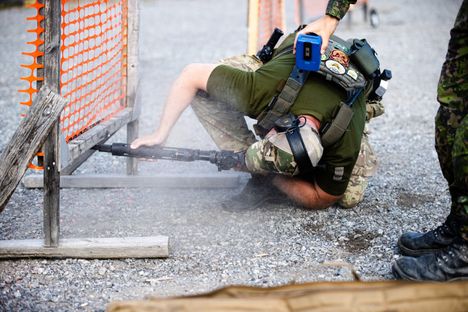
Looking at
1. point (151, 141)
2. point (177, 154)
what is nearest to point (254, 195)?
point (177, 154)

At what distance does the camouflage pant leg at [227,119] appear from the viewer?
4242 mm

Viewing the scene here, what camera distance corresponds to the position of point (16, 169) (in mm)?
3178

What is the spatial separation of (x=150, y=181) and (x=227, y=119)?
912mm

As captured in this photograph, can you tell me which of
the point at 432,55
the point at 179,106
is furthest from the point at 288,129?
the point at 432,55

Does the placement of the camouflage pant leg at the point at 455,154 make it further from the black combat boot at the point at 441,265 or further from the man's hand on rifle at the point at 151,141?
the man's hand on rifle at the point at 151,141

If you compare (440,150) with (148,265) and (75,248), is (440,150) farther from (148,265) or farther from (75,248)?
(75,248)

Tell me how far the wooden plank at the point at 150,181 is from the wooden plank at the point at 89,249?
4.19ft

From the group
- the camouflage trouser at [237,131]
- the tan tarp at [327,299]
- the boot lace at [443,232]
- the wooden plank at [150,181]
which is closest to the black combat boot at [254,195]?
the camouflage trouser at [237,131]

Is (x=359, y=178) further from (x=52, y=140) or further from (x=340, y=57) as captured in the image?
(x=52, y=140)

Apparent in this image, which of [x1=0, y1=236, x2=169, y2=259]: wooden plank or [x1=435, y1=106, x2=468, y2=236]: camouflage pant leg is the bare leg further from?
[x1=435, y1=106, x2=468, y2=236]: camouflage pant leg

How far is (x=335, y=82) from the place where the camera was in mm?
A: 3709

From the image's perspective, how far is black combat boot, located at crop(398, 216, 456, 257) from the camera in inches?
130

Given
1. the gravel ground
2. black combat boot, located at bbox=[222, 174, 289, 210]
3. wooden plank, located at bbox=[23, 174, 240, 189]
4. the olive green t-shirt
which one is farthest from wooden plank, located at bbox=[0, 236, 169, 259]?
wooden plank, located at bbox=[23, 174, 240, 189]

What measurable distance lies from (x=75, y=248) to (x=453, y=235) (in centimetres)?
199
